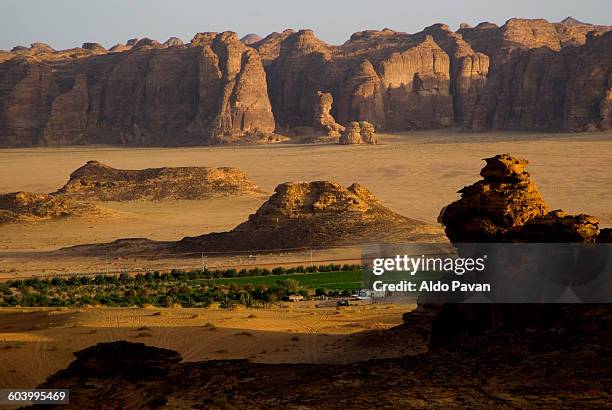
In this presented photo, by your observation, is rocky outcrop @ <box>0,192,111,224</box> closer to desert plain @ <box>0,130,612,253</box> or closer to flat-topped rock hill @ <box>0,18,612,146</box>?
desert plain @ <box>0,130,612,253</box>

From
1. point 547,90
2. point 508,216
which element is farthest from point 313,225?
point 547,90

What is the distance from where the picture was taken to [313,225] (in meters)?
34.2

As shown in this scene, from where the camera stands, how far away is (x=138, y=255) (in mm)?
33656

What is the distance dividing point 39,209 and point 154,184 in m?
10.9

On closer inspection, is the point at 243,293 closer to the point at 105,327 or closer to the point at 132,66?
the point at 105,327

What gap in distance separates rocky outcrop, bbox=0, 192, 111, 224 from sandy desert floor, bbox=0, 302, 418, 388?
82.6 ft

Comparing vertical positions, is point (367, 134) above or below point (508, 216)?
below

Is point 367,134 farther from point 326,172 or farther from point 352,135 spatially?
point 326,172

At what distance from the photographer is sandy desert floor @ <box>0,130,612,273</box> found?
42188mm

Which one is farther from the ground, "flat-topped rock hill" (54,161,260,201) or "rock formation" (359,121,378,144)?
"rock formation" (359,121,378,144)

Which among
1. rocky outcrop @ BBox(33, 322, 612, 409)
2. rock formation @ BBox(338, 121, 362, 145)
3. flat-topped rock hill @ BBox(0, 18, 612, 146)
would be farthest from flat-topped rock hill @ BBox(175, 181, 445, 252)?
flat-topped rock hill @ BBox(0, 18, 612, 146)

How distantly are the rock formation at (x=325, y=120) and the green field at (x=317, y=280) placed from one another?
205 ft

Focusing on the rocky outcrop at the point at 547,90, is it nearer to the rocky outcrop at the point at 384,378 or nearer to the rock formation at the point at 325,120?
the rock formation at the point at 325,120

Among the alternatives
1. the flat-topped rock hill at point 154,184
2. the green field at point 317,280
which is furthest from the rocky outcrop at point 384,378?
the flat-topped rock hill at point 154,184
